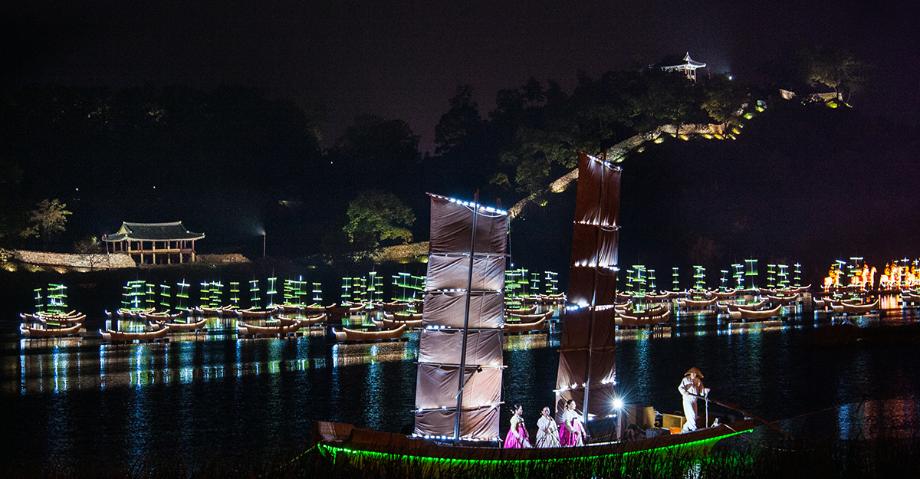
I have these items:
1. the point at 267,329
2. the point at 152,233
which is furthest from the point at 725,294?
the point at 152,233

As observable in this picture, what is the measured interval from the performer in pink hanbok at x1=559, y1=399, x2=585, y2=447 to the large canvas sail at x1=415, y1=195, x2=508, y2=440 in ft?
7.51

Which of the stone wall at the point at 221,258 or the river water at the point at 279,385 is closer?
the river water at the point at 279,385

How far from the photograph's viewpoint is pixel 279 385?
43312 millimetres

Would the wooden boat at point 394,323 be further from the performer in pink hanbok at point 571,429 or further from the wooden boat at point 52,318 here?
the performer in pink hanbok at point 571,429

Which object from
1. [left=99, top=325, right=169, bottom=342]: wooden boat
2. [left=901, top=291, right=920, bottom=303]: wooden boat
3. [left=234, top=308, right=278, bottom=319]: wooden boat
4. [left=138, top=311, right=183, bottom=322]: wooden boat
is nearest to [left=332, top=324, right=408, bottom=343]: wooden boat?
[left=99, top=325, right=169, bottom=342]: wooden boat

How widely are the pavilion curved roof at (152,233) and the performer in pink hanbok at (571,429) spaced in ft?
218

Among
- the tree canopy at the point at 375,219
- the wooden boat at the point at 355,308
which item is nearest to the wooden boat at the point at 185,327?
the wooden boat at the point at 355,308

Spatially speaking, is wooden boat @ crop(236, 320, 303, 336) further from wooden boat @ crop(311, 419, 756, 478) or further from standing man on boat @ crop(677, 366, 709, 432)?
wooden boat @ crop(311, 419, 756, 478)

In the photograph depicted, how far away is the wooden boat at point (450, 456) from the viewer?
19.4 meters

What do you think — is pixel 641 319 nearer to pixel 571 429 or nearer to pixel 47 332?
pixel 47 332

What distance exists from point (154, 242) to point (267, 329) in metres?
25.7

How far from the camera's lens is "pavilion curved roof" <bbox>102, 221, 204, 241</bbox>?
271 feet

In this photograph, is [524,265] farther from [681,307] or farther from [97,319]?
[97,319]

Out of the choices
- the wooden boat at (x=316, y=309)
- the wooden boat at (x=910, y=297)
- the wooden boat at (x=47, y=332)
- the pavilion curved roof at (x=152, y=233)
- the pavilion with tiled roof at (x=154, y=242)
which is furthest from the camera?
the pavilion with tiled roof at (x=154, y=242)
